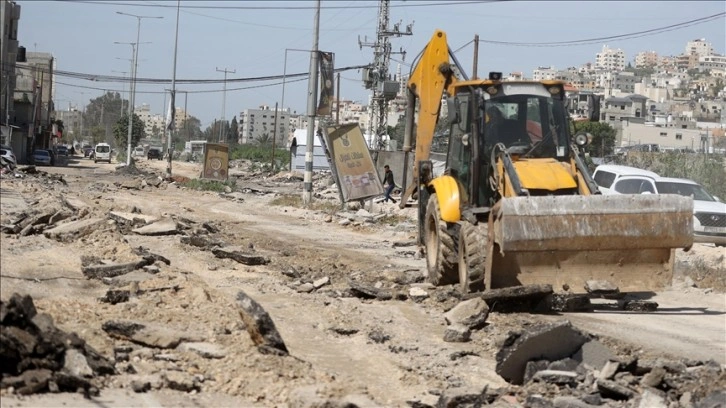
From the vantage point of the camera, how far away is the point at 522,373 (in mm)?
9852

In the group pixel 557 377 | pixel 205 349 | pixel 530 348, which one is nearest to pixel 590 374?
pixel 557 377

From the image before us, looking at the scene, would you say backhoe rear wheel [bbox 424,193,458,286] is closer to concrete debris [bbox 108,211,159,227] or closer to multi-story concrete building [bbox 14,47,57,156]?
concrete debris [bbox 108,211,159,227]

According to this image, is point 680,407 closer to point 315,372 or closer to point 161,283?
point 315,372

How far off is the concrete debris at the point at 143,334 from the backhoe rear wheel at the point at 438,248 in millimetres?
5890

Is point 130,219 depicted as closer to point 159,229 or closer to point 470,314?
point 159,229

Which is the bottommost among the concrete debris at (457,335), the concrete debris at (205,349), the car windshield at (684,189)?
the concrete debris at (457,335)

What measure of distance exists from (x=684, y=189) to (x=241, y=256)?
42.2ft

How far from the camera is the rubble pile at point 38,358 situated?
746 cm

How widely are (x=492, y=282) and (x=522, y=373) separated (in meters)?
3.43

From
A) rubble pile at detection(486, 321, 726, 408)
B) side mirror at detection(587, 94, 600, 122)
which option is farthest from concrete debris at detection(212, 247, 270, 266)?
rubble pile at detection(486, 321, 726, 408)

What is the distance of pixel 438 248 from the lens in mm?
15156

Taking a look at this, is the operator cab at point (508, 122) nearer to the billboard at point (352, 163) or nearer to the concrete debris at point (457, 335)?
the concrete debris at point (457, 335)

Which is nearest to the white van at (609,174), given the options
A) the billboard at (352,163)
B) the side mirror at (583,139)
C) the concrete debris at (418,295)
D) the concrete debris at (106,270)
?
the billboard at (352,163)

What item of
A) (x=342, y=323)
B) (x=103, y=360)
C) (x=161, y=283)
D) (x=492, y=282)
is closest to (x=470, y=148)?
(x=492, y=282)
